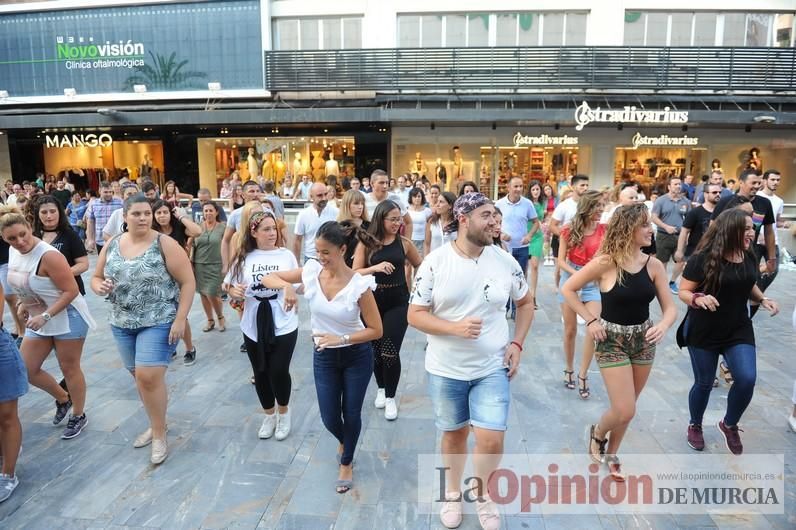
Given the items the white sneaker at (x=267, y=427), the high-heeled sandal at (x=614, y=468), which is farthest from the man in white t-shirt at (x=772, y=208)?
the white sneaker at (x=267, y=427)

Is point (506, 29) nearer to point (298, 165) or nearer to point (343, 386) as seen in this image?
point (298, 165)

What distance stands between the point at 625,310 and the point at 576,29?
1731cm

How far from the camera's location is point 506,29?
1795 centimetres

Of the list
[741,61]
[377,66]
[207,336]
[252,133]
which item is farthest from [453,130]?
[207,336]

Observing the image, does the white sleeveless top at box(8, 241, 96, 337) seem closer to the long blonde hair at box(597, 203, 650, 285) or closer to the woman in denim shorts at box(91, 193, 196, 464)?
the woman in denim shorts at box(91, 193, 196, 464)

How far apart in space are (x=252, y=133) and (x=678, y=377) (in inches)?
719

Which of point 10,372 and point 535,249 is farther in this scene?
point 535,249

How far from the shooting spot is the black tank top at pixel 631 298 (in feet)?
10.9

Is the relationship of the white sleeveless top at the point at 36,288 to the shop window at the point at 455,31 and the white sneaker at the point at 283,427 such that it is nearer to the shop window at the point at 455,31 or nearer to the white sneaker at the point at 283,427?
the white sneaker at the point at 283,427

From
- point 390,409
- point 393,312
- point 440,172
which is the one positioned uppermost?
point 440,172

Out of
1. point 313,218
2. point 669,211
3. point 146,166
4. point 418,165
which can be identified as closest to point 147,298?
point 313,218

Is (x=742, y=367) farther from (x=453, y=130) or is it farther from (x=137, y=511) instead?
(x=453, y=130)

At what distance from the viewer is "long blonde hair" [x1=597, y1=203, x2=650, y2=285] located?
10.9ft

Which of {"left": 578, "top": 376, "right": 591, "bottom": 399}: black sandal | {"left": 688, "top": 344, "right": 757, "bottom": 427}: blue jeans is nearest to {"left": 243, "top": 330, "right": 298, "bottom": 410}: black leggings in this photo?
{"left": 578, "top": 376, "right": 591, "bottom": 399}: black sandal
